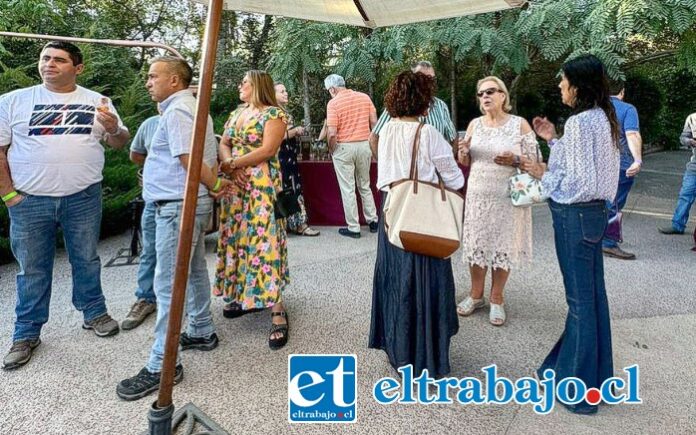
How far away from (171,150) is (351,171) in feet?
11.0

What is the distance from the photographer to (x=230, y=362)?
2766 millimetres

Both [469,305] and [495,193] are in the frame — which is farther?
[469,305]

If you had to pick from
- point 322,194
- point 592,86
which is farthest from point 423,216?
point 322,194

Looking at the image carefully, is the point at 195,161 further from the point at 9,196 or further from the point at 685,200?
the point at 685,200

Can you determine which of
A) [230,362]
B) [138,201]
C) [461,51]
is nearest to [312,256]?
[138,201]

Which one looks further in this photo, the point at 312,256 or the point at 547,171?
the point at 312,256

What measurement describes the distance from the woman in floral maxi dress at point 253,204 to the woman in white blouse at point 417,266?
769mm

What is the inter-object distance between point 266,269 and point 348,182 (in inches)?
110

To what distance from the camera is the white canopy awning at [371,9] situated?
8.18ft

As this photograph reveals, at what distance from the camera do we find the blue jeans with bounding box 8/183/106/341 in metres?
2.73

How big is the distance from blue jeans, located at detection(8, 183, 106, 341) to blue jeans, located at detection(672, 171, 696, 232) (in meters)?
6.16

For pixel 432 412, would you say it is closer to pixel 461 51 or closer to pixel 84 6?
pixel 461 51

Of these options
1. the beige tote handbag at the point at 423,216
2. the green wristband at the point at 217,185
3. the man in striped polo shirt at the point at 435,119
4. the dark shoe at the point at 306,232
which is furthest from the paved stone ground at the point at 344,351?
the man in striped polo shirt at the point at 435,119

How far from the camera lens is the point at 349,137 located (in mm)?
5520
